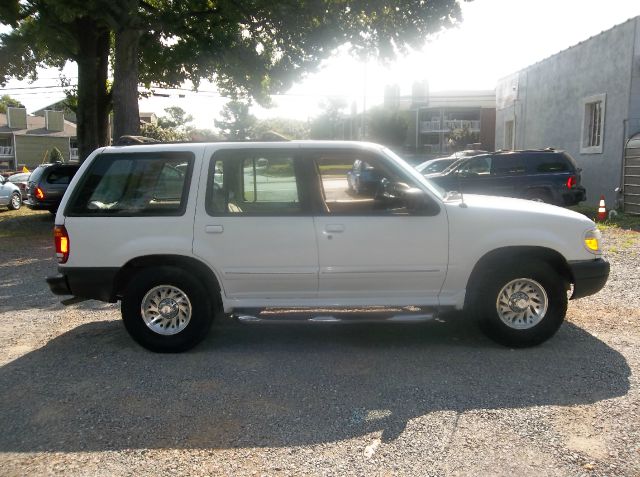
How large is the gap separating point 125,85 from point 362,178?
11746 mm

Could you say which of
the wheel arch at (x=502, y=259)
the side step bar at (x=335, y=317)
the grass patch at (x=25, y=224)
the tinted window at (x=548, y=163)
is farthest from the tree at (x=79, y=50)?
the wheel arch at (x=502, y=259)

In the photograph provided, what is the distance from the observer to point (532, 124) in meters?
22.9

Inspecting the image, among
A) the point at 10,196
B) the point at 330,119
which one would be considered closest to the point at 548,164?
the point at 10,196

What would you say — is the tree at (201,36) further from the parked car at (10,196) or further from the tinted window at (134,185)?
the tinted window at (134,185)

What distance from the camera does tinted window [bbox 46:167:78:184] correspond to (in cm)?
1687

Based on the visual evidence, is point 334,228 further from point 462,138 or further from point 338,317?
point 462,138

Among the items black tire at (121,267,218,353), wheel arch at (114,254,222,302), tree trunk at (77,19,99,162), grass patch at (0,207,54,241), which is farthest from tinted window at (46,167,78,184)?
black tire at (121,267,218,353)

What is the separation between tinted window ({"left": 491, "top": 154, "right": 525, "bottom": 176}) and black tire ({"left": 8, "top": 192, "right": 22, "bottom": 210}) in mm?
17043

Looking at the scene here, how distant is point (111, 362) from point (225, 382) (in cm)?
123

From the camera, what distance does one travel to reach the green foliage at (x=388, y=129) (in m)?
54.4

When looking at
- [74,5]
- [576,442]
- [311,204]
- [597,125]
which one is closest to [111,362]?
[311,204]

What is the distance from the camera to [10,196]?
2114cm

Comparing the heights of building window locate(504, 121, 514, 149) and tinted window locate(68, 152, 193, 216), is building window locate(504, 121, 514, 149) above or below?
above

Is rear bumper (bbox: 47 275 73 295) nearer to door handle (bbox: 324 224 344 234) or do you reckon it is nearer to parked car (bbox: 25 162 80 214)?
door handle (bbox: 324 224 344 234)
